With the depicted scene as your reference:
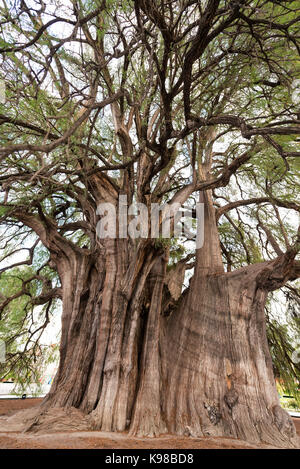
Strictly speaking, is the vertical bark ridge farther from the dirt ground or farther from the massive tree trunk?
the dirt ground

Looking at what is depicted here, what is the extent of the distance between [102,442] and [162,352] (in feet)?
5.29

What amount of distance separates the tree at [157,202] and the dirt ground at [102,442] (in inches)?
11.1

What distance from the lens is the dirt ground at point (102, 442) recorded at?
1.93 metres

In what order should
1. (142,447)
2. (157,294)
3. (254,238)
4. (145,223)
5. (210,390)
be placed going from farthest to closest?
(254,238) → (157,294) → (145,223) → (210,390) → (142,447)

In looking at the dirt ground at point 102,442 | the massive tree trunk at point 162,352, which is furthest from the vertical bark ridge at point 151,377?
the dirt ground at point 102,442

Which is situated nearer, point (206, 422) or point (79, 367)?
point (206, 422)

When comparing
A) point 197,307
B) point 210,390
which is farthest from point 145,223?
point 210,390

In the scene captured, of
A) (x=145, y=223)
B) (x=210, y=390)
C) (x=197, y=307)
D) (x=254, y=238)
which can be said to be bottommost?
(x=210, y=390)

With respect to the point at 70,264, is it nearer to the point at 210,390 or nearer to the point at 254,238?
the point at 210,390

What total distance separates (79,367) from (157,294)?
137cm

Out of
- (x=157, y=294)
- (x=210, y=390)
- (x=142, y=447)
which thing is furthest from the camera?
(x=157, y=294)

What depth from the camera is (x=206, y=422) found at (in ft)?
9.36

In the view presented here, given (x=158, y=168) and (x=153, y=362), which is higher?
(x=158, y=168)

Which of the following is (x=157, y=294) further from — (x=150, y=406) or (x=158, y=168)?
(x=158, y=168)
